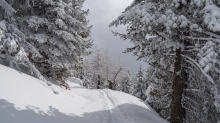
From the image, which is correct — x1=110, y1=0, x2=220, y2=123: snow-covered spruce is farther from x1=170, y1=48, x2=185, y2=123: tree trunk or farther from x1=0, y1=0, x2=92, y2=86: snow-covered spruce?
x1=0, y1=0, x2=92, y2=86: snow-covered spruce

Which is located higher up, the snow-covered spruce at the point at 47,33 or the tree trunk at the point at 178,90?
the snow-covered spruce at the point at 47,33

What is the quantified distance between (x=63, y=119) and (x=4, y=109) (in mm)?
2466

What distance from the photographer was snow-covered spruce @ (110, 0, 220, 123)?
3.75 meters

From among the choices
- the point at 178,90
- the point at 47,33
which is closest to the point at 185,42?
the point at 178,90

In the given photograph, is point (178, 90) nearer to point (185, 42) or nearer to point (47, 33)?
point (185, 42)

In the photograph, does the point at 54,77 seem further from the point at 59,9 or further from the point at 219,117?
the point at 219,117

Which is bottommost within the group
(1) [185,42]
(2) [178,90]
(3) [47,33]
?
(2) [178,90]

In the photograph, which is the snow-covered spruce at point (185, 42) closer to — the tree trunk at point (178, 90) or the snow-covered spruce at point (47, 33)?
the tree trunk at point (178, 90)

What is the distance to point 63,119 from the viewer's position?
221 inches

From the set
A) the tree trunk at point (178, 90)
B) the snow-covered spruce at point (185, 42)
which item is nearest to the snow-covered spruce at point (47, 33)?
the snow-covered spruce at point (185, 42)

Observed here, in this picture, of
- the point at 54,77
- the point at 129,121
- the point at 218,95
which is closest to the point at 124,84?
the point at 54,77

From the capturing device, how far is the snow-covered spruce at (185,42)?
3.75m

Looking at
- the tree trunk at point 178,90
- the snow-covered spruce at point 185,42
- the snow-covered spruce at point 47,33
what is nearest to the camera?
the snow-covered spruce at point 185,42

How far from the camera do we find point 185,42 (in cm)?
516
